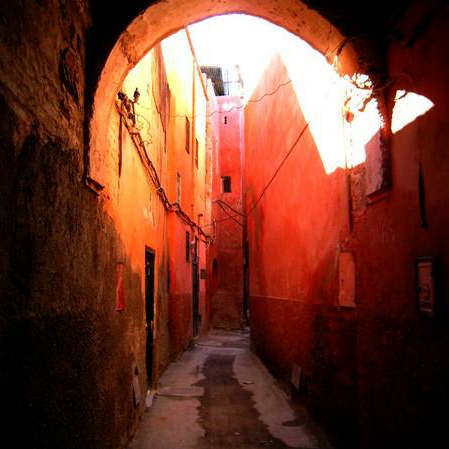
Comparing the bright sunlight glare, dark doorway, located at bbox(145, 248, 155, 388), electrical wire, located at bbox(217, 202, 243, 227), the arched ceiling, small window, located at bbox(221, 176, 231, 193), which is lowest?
dark doorway, located at bbox(145, 248, 155, 388)

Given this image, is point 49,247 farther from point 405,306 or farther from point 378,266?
point 378,266

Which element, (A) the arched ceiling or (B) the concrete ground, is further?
(B) the concrete ground

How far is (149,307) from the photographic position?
707 cm

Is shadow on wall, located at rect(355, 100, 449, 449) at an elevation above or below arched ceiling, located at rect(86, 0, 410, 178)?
below

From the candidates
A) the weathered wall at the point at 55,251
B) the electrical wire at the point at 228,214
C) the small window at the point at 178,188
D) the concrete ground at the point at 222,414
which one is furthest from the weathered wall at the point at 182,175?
the weathered wall at the point at 55,251

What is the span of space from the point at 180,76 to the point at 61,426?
10.6 meters

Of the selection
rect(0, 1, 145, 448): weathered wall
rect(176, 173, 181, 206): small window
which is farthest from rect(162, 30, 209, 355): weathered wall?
rect(0, 1, 145, 448): weathered wall

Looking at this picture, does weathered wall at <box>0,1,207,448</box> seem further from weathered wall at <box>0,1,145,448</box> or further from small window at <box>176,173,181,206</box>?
small window at <box>176,173,181,206</box>

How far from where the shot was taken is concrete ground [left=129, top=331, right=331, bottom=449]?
190 inches

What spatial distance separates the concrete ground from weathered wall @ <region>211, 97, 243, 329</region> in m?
9.53

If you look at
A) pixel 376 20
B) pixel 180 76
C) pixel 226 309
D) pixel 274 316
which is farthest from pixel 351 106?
pixel 226 309

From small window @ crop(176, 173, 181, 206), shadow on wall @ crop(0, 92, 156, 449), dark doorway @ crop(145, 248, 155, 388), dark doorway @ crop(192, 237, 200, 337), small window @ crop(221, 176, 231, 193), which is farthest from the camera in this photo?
small window @ crop(221, 176, 231, 193)

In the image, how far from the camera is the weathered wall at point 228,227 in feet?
62.1

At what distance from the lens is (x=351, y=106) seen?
3963 millimetres
